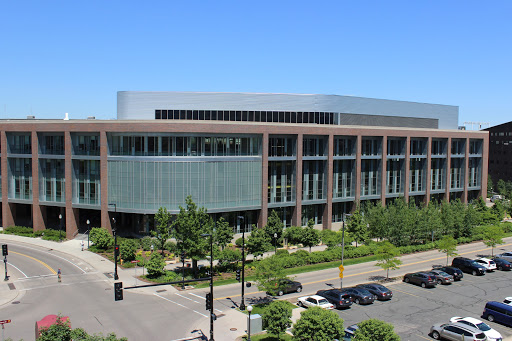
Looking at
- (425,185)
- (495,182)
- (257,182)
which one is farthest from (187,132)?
(495,182)

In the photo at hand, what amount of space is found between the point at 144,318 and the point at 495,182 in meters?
131

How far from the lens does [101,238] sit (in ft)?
186

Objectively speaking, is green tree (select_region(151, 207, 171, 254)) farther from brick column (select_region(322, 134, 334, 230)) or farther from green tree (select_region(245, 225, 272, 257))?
brick column (select_region(322, 134, 334, 230))

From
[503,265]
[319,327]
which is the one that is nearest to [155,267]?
[319,327]

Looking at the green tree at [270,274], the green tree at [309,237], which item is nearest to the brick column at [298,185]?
the green tree at [309,237]

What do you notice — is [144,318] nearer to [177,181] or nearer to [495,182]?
[177,181]

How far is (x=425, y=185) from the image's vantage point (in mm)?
84250

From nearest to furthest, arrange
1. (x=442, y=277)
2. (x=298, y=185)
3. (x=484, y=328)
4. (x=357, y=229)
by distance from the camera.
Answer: (x=484, y=328) → (x=442, y=277) → (x=357, y=229) → (x=298, y=185)

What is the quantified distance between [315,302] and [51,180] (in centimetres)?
4599

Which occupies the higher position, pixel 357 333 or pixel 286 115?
pixel 286 115

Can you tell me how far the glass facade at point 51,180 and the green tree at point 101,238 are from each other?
39.0ft

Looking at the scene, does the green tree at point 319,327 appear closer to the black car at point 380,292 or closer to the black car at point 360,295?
the black car at point 360,295

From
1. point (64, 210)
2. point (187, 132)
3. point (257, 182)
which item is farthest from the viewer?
point (64, 210)

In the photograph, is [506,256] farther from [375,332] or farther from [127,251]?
[127,251]
